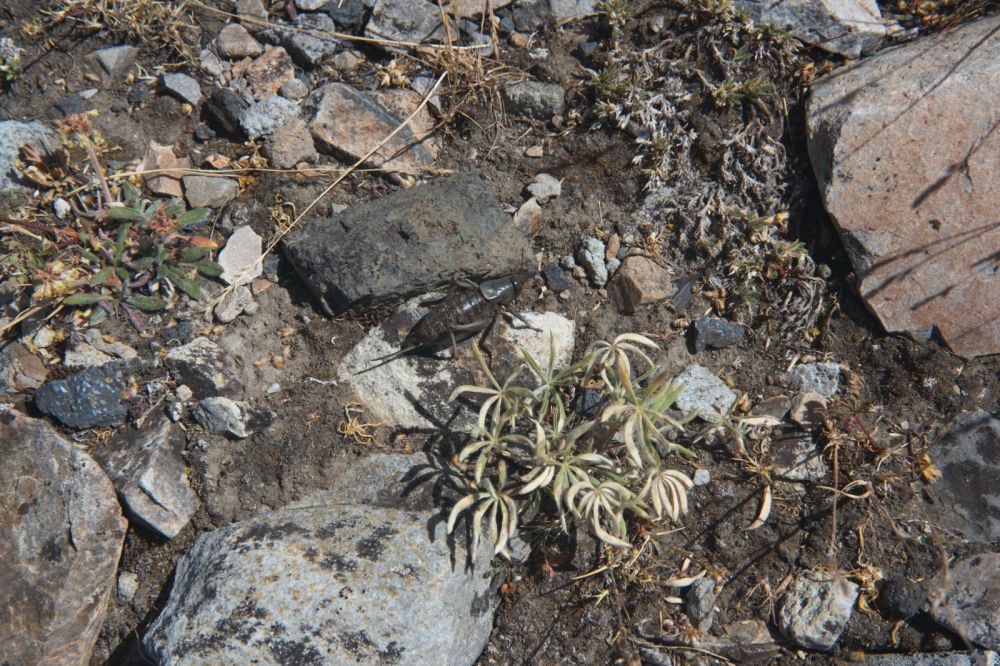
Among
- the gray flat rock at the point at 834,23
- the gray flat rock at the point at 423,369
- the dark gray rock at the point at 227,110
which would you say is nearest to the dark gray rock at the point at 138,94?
the dark gray rock at the point at 227,110

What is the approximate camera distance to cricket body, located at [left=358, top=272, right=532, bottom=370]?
3785mm

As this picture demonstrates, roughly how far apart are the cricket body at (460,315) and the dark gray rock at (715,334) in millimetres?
1160

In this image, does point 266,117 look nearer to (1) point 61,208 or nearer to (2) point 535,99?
(1) point 61,208

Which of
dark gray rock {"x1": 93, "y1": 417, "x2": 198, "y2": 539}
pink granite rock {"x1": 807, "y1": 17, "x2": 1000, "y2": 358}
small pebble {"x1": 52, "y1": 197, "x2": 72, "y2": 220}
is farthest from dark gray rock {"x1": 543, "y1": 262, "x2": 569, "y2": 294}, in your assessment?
small pebble {"x1": 52, "y1": 197, "x2": 72, "y2": 220}

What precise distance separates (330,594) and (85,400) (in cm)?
196

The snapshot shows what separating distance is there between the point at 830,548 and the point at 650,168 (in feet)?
8.25

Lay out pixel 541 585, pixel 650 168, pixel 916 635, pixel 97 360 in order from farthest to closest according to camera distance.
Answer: pixel 650 168, pixel 97 360, pixel 541 585, pixel 916 635

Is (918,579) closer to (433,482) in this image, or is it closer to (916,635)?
(916,635)

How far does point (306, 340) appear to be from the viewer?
159 inches

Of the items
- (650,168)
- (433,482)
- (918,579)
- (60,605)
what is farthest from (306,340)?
(918,579)

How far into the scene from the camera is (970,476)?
361 centimetres

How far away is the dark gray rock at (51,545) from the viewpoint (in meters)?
3.50

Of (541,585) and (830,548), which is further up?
(830,548)

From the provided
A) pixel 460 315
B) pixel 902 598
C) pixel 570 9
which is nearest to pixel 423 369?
pixel 460 315
